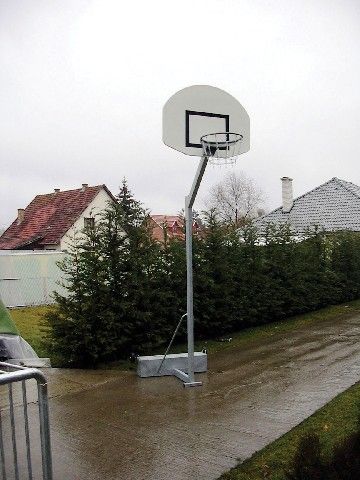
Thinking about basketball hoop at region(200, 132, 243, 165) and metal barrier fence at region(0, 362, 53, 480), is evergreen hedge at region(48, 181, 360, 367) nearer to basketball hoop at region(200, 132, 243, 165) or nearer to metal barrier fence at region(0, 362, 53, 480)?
metal barrier fence at region(0, 362, 53, 480)

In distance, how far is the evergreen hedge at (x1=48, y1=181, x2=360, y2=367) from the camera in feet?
26.5

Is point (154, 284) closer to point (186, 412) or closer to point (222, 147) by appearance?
point (222, 147)

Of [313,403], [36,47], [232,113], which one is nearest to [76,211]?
[36,47]

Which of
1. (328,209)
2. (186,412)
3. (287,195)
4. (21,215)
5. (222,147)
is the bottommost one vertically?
(186,412)

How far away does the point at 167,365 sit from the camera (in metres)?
7.56

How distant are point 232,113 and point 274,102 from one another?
6448 millimetres

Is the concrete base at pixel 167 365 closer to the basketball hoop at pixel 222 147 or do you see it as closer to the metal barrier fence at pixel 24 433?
the metal barrier fence at pixel 24 433

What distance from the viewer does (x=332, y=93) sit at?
43.5 ft

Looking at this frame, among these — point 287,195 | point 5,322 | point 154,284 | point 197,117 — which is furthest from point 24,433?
point 287,195

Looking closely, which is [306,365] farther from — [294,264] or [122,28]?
[122,28]

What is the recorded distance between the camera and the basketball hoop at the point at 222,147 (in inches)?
272

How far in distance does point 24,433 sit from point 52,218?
26381mm

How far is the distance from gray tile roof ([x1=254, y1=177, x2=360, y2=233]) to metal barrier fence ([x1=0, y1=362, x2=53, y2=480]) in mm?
21634

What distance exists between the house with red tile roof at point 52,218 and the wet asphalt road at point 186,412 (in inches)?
813
